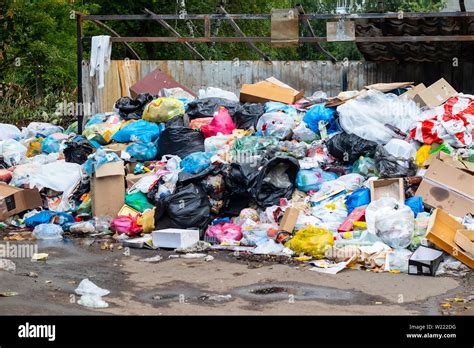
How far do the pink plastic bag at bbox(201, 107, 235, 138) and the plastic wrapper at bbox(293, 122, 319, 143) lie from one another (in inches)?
39.3

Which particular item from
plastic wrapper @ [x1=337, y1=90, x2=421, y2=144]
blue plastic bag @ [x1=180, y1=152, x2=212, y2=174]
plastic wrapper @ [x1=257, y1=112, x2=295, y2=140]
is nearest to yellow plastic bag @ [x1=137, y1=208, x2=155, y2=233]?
blue plastic bag @ [x1=180, y1=152, x2=212, y2=174]

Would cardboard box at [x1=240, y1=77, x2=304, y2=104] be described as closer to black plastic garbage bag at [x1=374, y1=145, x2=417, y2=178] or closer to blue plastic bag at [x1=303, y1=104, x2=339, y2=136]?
blue plastic bag at [x1=303, y1=104, x2=339, y2=136]

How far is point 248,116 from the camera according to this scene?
39.5 feet

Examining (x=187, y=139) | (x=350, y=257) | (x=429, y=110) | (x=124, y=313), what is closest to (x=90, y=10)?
(x=187, y=139)

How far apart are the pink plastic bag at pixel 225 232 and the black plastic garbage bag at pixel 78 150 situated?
3045mm

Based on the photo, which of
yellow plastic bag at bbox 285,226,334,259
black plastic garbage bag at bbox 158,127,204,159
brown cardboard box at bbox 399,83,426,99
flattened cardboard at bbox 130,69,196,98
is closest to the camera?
yellow plastic bag at bbox 285,226,334,259

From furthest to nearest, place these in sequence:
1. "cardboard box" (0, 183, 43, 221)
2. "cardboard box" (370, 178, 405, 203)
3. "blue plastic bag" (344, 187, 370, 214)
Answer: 1. "cardboard box" (0, 183, 43, 221)
2. "blue plastic bag" (344, 187, 370, 214)
3. "cardboard box" (370, 178, 405, 203)

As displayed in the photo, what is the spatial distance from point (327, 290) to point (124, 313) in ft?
6.75

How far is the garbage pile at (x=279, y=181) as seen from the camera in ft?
29.3

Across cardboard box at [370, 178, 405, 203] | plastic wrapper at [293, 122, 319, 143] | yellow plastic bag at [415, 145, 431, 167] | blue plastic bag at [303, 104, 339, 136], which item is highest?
blue plastic bag at [303, 104, 339, 136]

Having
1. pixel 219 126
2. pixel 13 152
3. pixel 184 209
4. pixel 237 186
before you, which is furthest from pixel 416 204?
pixel 13 152

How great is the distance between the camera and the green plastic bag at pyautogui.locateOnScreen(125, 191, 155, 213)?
1072cm

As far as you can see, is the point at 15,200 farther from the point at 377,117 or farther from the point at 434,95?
the point at 434,95
